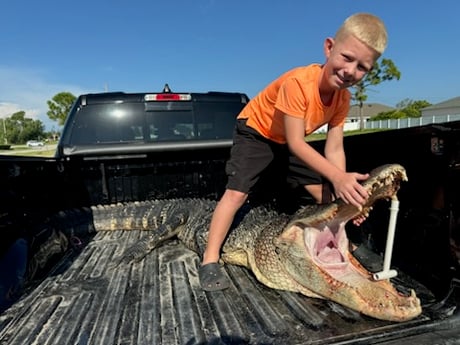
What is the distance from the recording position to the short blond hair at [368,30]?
77.1 inches

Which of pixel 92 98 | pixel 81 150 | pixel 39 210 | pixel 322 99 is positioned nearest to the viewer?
pixel 322 99

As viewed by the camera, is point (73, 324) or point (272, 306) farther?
point (272, 306)

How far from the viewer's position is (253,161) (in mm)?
2852

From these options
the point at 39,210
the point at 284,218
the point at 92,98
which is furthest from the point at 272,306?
the point at 92,98

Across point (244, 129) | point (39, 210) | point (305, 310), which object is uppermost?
point (244, 129)

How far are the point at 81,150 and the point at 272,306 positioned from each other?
8.05ft

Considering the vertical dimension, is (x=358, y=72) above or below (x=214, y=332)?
above

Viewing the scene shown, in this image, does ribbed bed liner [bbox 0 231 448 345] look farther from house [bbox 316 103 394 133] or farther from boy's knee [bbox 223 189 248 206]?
house [bbox 316 103 394 133]

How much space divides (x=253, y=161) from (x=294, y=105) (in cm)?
62

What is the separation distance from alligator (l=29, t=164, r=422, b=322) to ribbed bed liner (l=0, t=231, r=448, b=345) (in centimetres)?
8

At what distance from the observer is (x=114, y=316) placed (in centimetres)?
213

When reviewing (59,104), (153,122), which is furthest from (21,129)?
(153,122)

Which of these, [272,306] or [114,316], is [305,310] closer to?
[272,306]

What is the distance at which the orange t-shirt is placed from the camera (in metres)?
2.38
